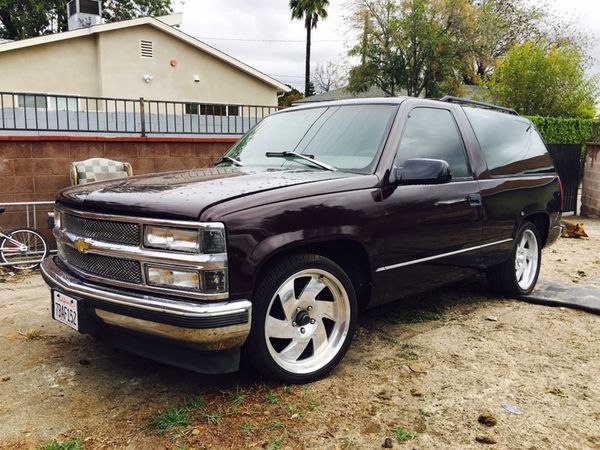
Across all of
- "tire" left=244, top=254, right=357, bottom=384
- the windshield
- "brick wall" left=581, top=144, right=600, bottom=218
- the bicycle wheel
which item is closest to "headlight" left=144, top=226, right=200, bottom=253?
"tire" left=244, top=254, right=357, bottom=384

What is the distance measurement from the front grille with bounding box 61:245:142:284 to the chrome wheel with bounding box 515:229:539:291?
149 inches

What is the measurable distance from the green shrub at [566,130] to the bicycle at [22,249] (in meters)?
13.3

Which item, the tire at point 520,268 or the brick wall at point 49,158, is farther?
the brick wall at point 49,158

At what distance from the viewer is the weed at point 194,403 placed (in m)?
3.01

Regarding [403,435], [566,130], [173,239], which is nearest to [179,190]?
[173,239]

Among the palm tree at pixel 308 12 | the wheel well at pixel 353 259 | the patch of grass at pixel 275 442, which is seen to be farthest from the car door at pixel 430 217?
the palm tree at pixel 308 12

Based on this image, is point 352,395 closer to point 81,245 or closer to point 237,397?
point 237,397

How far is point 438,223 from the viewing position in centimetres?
400

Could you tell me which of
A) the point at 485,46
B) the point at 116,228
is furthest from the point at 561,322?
the point at 485,46

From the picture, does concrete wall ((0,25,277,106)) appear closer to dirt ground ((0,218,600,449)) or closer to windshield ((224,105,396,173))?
dirt ground ((0,218,600,449))

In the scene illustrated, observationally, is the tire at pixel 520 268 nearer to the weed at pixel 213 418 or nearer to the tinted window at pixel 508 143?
the tinted window at pixel 508 143

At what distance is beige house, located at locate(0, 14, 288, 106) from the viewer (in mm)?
17656

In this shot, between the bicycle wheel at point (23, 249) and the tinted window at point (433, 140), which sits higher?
the tinted window at point (433, 140)

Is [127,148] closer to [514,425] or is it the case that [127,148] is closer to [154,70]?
[514,425]
